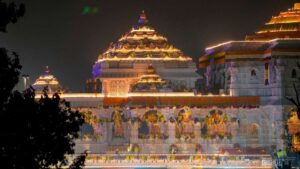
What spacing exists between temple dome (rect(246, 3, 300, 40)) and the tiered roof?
6.35m

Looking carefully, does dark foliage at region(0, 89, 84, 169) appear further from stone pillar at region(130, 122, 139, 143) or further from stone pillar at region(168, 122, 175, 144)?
stone pillar at region(130, 122, 139, 143)

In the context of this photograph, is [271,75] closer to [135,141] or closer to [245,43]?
[245,43]

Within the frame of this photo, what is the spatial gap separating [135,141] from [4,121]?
52347 mm

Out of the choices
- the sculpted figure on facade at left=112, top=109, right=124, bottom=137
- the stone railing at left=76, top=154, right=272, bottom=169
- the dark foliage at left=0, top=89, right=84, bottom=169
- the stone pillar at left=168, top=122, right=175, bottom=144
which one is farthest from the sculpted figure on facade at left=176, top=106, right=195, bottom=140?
the dark foliage at left=0, top=89, right=84, bottom=169

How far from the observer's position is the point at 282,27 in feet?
286

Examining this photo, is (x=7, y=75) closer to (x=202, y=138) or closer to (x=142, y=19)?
(x=202, y=138)

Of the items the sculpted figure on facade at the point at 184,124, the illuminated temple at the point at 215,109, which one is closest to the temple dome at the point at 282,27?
the illuminated temple at the point at 215,109

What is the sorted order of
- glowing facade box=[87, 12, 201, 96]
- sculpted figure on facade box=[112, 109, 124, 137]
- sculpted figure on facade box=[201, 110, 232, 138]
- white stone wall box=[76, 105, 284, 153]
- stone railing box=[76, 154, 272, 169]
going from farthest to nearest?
glowing facade box=[87, 12, 201, 96] < sculpted figure on facade box=[112, 109, 124, 137] < sculpted figure on facade box=[201, 110, 232, 138] < white stone wall box=[76, 105, 284, 153] < stone railing box=[76, 154, 272, 169]

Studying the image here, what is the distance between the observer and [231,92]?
3295 inches

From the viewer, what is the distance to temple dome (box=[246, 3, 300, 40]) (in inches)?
3386

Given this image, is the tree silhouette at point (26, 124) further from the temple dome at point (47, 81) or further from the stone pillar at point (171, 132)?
the temple dome at point (47, 81)

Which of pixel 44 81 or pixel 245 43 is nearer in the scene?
pixel 245 43

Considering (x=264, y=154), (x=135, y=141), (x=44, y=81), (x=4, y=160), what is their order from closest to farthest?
(x=4, y=160) < (x=264, y=154) < (x=135, y=141) < (x=44, y=81)

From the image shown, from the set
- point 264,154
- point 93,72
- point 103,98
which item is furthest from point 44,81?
point 264,154
